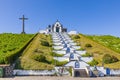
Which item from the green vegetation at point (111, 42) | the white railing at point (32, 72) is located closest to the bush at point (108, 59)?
the green vegetation at point (111, 42)

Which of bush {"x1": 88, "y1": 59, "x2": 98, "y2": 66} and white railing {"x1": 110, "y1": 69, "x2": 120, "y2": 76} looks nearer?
white railing {"x1": 110, "y1": 69, "x2": 120, "y2": 76}

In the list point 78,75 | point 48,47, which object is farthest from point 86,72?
point 48,47

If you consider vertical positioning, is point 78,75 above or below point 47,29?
below

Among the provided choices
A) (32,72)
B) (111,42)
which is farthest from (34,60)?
(111,42)

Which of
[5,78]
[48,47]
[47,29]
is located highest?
[47,29]

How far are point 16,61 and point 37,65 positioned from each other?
3.60 m

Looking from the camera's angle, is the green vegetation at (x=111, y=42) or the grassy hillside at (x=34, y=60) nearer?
the grassy hillside at (x=34, y=60)

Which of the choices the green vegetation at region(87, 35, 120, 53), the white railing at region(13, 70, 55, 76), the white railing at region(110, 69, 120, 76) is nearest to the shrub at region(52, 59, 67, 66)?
the white railing at region(13, 70, 55, 76)

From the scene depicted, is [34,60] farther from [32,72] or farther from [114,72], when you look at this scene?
[114,72]

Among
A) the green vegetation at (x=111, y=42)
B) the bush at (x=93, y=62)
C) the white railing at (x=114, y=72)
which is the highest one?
the green vegetation at (x=111, y=42)

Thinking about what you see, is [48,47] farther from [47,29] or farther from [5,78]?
[47,29]

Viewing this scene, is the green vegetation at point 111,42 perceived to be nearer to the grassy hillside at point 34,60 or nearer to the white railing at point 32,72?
the grassy hillside at point 34,60

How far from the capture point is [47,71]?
Result: 43.7 m

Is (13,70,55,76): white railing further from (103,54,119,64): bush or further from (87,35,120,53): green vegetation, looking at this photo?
(87,35,120,53): green vegetation
